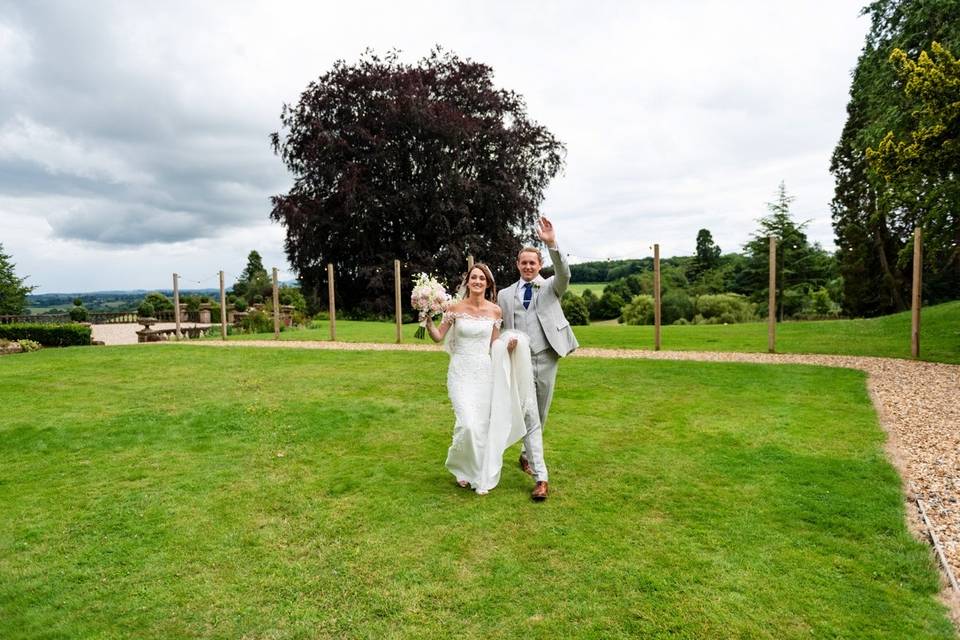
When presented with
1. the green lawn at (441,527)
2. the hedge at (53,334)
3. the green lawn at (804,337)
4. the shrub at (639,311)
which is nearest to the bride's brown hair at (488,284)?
the green lawn at (441,527)

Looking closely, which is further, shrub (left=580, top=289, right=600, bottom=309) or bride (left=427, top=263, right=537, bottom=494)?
shrub (left=580, top=289, right=600, bottom=309)

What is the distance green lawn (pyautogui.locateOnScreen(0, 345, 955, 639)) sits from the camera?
11.1 feet

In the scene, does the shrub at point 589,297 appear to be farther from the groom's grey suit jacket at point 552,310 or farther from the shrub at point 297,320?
the groom's grey suit jacket at point 552,310

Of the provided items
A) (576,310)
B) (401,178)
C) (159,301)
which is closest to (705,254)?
(576,310)

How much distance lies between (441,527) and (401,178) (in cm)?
2755

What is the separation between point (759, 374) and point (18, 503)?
10.9 meters

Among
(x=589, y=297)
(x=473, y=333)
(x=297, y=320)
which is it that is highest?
(x=589, y=297)

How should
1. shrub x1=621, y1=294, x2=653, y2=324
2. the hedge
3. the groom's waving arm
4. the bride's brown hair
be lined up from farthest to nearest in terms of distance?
1. shrub x1=621, y1=294, x2=653, y2=324
2. the hedge
3. the bride's brown hair
4. the groom's waving arm

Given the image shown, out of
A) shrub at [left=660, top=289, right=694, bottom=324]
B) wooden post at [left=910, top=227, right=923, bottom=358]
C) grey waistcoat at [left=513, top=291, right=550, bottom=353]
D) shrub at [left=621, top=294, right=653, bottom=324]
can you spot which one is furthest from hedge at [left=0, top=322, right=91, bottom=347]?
shrub at [left=660, top=289, right=694, bottom=324]

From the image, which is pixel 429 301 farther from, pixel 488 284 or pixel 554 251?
pixel 554 251

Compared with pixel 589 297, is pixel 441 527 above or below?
below

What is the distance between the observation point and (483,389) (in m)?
5.38

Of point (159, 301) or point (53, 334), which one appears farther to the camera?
point (159, 301)

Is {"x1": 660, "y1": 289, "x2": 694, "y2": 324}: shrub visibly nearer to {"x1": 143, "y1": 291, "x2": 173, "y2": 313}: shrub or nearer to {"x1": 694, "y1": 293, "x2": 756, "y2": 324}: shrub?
{"x1": 694, "y1": 293, "x2": 756, "y2": 324}: shrub
